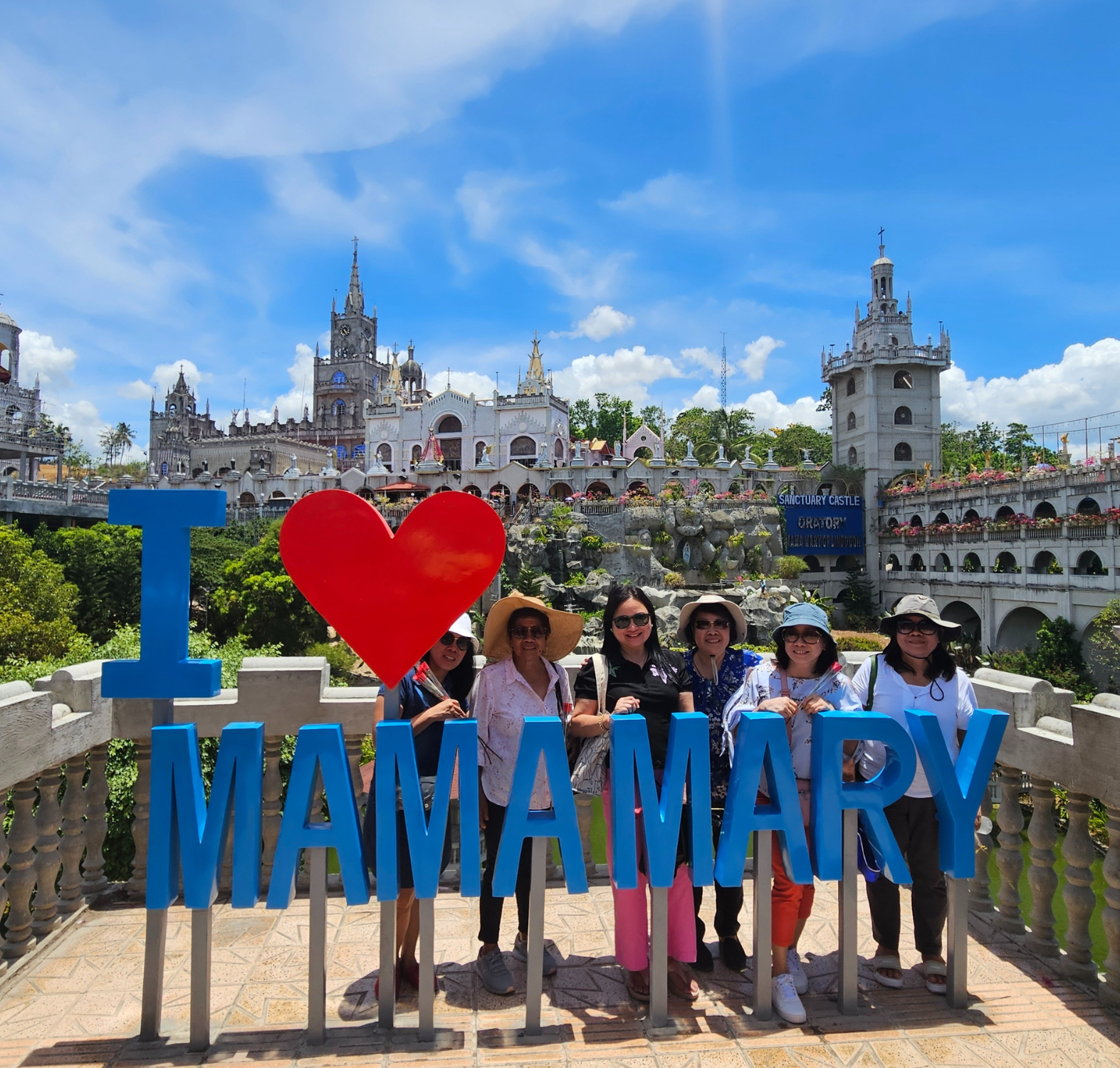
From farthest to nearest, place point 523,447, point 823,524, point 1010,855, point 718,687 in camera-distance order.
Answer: point 523,447 → point 823,524 → point 1010,855 → point 718,687

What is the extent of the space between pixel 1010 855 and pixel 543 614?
9.92 ft

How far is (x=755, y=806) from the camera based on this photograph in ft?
11.5

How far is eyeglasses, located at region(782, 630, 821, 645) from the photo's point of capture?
3.70 meters

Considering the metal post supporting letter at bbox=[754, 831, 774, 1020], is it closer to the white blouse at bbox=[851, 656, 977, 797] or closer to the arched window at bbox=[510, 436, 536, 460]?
the white blouse at bbox=[851, 656, 977, 797]

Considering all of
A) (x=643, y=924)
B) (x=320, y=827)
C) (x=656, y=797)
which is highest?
(x=656, y=797)

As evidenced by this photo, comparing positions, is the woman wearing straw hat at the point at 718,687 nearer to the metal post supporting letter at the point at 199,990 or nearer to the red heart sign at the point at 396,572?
the red heart sign at the point at 396,572

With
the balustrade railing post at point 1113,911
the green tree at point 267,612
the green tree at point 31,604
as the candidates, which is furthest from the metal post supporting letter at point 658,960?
the green tree at point 267,612

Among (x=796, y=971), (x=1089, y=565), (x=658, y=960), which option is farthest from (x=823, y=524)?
(x=658, y=960)

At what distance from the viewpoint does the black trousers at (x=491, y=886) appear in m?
3.80

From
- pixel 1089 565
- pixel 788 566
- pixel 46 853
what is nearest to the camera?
pixel 46 853

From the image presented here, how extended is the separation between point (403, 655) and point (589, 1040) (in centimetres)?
197

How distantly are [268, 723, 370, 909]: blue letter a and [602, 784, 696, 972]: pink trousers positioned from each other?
49.0 inches

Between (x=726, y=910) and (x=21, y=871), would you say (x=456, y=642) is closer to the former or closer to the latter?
(x=726, y=910)

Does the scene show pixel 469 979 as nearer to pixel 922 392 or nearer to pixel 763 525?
pixel 763 525
